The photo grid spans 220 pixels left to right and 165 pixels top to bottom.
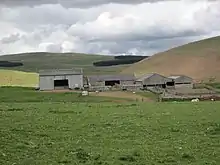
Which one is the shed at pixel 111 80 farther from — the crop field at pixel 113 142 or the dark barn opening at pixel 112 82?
the crop field at pixel 113 142

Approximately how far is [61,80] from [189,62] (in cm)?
6567

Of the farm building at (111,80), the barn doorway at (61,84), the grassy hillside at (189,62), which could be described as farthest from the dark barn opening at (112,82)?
the grassy hillside at (189,62)

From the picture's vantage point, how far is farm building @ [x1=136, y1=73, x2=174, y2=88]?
4734 inches

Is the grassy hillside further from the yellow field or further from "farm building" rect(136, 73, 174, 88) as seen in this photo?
the yellow field

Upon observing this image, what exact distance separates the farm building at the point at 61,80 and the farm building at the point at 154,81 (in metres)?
15.1

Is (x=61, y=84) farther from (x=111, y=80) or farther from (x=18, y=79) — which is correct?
(x=18, y=79)

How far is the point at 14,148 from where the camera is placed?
20.0 meters

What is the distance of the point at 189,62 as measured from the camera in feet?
558

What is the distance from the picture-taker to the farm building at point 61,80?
11515 cm

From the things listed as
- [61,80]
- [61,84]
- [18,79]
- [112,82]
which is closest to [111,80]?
[112,82]

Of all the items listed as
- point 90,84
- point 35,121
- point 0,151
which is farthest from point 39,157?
point 90,84

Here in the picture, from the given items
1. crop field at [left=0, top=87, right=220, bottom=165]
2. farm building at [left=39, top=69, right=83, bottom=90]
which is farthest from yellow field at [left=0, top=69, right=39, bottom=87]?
crop field at [left=0, top=87, right=220, bottom=165]

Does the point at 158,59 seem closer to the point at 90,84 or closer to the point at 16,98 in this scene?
the point at 90,84

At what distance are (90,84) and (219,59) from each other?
205 feet
